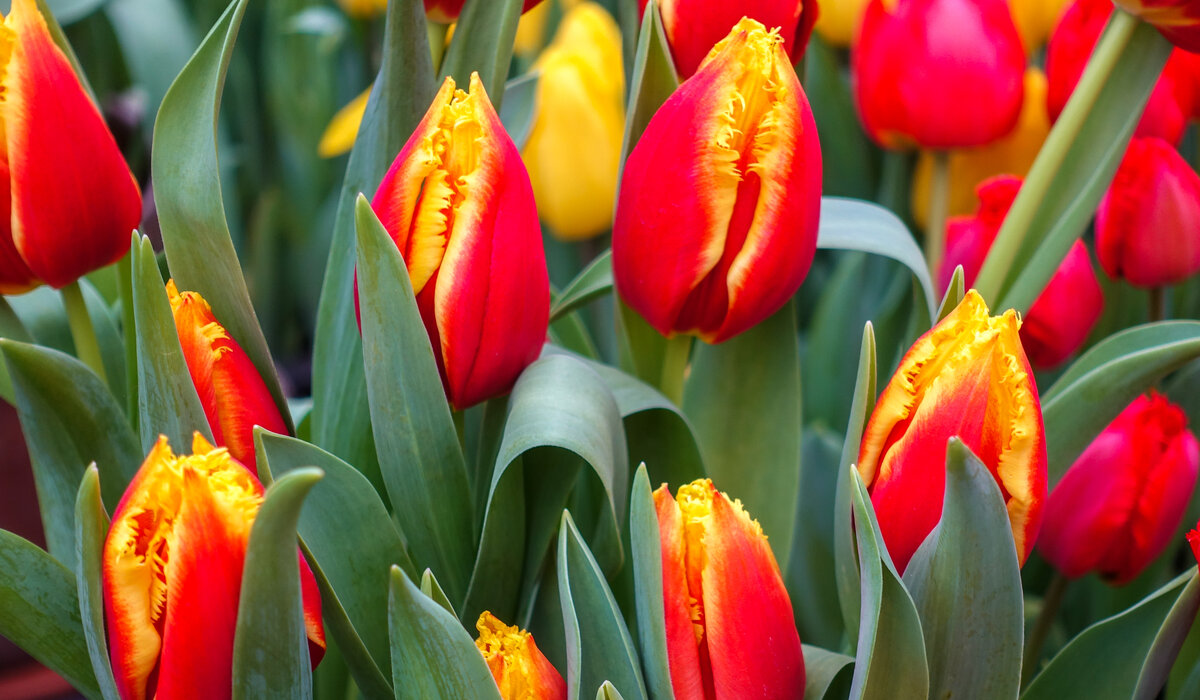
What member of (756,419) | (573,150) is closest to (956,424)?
(756,419)

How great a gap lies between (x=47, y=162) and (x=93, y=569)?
4.3 inches

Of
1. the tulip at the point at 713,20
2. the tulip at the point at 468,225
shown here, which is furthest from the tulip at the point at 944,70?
the tulip at the point at 468,225

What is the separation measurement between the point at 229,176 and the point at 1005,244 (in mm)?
628

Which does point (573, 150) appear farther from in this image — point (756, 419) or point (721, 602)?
point (721, 602)

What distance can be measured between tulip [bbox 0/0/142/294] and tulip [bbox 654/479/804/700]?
171mm

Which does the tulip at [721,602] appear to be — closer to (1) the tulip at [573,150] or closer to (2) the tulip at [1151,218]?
(2) the tulip at [1151,218]

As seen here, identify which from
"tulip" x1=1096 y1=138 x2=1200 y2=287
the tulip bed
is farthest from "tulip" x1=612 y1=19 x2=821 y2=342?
"tulip" x1=1096 y1=138 x2=1200 y2=287

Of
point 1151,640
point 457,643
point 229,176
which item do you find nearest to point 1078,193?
point 1151,640

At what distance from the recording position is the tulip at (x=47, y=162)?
274 millimetres

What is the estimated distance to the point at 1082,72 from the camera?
40cm

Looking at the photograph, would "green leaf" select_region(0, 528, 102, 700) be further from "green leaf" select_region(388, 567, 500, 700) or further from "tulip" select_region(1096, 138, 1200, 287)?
"tulip" select_region(1096, 138, 1200, 287)

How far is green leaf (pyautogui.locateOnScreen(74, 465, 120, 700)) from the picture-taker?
8.7 inches

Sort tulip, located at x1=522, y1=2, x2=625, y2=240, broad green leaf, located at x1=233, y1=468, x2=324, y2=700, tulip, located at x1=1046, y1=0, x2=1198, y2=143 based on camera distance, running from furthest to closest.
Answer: tulip, located at x1=522, y1=2, x2=625, y2=240, tulip, located at x1=1046, y1=0, x2=1198, y2=143, broad green leaf, located at x1=233, y1=468, x2=324, y2=700

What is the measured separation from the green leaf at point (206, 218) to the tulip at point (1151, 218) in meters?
0.32
